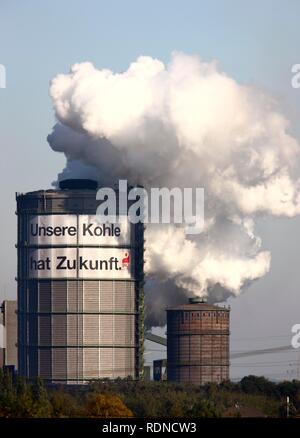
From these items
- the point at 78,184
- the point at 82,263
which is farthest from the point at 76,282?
the point at 78,184

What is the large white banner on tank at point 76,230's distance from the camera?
167750 mm

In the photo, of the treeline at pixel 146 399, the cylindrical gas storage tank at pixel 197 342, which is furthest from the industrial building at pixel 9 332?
the cylindrical gas storage tank at pixel 197 342

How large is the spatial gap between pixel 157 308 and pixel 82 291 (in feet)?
54.7

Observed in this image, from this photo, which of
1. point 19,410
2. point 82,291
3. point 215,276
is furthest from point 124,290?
point 19,410

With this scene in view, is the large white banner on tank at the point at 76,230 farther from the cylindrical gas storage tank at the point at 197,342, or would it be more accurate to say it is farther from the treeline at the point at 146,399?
the treeline at the point at 146,399

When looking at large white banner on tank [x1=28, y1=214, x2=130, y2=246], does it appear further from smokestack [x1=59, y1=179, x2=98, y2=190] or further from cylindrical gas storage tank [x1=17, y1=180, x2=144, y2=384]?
smokestack [x1=59, y1=179, x2=98, y2=190]

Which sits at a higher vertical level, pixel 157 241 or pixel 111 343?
pixel 157 241

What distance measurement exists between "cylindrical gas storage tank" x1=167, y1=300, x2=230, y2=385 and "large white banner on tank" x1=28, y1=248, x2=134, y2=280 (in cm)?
890

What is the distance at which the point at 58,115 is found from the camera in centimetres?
16675

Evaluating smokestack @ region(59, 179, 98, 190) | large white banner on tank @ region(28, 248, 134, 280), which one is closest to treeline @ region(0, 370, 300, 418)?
large white banner on tank @ region(28, 248, 134, 280)

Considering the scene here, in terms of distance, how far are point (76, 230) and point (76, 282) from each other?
527 centimetres

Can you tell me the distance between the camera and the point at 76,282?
6634 inches

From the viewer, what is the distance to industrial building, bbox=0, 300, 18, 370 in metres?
182
